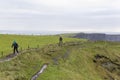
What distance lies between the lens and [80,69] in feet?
205

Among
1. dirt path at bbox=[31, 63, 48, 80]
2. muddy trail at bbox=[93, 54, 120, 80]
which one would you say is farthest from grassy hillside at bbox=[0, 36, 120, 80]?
dirt path at bbox=[31, 63, 48, 80]

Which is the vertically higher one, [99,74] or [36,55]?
[36,55]

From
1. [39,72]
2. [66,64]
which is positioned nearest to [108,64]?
[66,64]

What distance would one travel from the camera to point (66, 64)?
196 ft

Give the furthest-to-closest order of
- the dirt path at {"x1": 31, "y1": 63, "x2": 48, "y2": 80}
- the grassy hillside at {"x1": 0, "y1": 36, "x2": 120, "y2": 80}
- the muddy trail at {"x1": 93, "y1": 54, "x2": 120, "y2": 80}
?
the muddy trail at {"x1": 93, "y1": 54, "x2": 120, "y2": 80}
the grassy hillside at {"x1": 0, "y1": 36, "x2": 120, "y2": 80}
the dirt path at {"x1": 31, "y1": 63, "x2": 48, "y2": 80}

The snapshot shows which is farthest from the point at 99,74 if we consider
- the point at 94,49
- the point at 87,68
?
the point at 94,49

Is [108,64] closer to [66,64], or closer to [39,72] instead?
[66,64]

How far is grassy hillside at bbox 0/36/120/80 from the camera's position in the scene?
45.8 meters

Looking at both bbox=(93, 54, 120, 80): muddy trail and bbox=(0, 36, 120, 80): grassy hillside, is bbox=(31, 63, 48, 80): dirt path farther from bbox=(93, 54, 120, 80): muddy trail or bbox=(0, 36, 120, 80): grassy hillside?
bbox=(93, 54, 120, 80): muddy trail

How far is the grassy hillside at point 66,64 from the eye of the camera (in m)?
45.8

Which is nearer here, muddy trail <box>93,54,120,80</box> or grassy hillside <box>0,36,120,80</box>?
grassy hillside <box>0,36,120,80</box>

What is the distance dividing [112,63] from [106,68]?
2.95 meters

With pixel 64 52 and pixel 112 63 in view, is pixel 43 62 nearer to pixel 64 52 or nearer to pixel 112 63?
A: pixel 64 52

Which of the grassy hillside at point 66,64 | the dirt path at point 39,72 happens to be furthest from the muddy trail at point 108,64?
the dirt path at point 39,72
